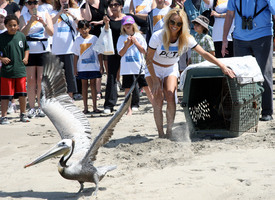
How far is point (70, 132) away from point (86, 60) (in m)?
4.00

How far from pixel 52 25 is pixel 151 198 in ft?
17.5


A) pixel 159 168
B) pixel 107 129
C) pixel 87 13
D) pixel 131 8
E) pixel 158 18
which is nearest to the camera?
pixel 107 129

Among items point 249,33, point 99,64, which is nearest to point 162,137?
point 249,33

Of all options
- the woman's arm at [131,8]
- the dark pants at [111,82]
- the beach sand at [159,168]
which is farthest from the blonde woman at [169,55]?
the woman's arm at [131,8]

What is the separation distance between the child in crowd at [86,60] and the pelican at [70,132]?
314cm

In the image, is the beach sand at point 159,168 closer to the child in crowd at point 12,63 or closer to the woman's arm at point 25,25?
the child in crowd at point 12,63

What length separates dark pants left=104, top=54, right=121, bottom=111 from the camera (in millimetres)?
9242

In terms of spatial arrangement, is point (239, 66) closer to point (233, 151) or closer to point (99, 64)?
point (233, 151)

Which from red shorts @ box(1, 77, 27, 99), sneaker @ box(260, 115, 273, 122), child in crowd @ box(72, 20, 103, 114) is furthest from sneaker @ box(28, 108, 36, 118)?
sneaker @ box(260, 115, 273, 122)

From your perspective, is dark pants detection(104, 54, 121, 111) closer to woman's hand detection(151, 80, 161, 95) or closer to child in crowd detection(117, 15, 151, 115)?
child in crowd detection(117, 15, 151, 115)

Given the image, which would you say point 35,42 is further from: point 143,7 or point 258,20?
point 258,20

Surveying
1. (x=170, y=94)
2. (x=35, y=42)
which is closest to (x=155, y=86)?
(x=170, y=94)

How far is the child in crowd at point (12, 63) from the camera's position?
28.4 ft

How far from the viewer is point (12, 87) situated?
8.74 meters
